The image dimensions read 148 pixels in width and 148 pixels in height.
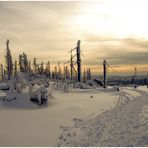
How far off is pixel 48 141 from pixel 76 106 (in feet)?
27.1

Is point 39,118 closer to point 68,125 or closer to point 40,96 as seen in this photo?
point 68,125

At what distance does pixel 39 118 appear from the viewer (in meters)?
18.6

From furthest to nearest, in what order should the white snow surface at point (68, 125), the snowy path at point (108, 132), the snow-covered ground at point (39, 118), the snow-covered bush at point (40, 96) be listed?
1. the snow-covered bush at point (40, 96)
2. the snow-covered ground at point (39, 118)
3. the white snow surface at point (68, 125)
4. the snowy path at point (108, 132)

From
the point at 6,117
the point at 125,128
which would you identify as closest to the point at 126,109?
the point at 125,128

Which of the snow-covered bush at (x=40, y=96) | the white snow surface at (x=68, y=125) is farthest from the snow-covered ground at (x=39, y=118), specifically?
the snow-covered bush at (x=40, y=96)

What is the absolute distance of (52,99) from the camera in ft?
78.8

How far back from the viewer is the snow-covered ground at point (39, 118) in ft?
48.0

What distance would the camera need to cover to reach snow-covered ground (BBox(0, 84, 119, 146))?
1463 centimetres

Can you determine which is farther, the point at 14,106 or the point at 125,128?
the point at 14,106

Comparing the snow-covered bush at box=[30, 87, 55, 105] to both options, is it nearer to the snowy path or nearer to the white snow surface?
the white snow surface

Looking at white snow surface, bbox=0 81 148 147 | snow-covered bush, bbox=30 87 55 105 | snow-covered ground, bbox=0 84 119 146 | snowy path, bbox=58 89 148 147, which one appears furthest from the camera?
snow-covered bush, bbox=30 87 55 105

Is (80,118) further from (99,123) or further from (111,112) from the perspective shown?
(111,112)

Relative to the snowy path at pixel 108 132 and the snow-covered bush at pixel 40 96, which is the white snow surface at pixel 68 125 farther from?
the snow-covered bush at pixel 40 96

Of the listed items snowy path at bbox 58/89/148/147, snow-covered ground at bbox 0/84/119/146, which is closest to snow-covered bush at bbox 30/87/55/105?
snow-covered ground at bbox 0/84/119/146
